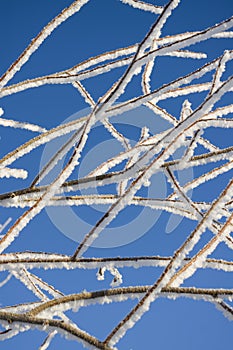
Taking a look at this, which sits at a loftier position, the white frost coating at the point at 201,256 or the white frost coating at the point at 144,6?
the white frost coating at the point at 144,6

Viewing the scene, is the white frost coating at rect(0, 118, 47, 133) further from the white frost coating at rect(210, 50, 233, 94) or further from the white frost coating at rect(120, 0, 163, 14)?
the white frost coating at rect(210, 50, 233, 94)

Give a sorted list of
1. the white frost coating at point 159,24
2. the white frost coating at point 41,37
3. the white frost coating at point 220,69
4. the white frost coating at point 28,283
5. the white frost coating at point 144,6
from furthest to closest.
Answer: the white frost coating at point 28,283
the white frost coating at point 144,6
the white frost coating at point 41,37
the white frost coating at point 220,69
the white frost coating at point 159,24

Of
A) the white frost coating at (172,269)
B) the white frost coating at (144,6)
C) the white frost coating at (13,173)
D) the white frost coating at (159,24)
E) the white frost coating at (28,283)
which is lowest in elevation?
the white frost coating at (172,269)

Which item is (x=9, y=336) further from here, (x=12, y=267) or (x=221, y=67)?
(x=221, y=67)

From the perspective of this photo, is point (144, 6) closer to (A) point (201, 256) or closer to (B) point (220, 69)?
(B) point (220, 69)

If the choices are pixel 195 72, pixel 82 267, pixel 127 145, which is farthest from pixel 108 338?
pixel 127 145

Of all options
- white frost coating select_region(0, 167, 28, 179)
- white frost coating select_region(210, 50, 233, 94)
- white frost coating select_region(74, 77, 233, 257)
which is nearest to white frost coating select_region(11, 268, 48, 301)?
white frost coating select_region(0, 167, 28, 179)

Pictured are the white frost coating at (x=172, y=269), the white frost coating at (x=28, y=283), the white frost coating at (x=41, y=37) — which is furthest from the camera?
the white frost coating at (x=28, y=283)

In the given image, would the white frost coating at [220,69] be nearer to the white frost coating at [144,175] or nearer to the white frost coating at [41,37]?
the white frost coating at [144,175]

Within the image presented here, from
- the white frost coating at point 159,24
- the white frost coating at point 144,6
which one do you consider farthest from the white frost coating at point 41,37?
the white frost coating at point 159,24
